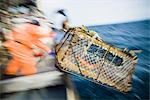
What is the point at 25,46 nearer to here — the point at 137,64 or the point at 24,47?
the point at 24,47

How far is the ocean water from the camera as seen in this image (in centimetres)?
172

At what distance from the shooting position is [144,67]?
175 cm

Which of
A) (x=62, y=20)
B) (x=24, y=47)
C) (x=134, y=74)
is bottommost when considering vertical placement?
(x=134, y=74)

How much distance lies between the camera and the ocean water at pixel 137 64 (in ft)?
5.65

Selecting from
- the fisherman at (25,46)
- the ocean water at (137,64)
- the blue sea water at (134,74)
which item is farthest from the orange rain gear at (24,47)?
the ocean water at (137,64)

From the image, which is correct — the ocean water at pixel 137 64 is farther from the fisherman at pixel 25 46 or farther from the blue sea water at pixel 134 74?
the fisherman at pixel 25 46

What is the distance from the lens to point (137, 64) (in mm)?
1757

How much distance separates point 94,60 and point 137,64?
0.74 ft

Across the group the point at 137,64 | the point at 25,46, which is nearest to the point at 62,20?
the point at 25,46

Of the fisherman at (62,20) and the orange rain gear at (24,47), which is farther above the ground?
the fisherman at (62,20)

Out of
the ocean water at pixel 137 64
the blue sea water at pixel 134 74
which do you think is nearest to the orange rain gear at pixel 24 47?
the blue sea water at pixel 134 74

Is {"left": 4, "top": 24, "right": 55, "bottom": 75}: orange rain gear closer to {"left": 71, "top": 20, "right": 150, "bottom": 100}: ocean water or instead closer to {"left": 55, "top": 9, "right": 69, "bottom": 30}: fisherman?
{"left": 55, "top": 9, "right": 69, "bottom": 30}: fisherman

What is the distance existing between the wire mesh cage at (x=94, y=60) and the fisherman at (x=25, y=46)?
10 centimetres

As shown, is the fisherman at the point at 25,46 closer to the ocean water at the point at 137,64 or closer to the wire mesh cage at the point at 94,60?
the wire mesh cage at the point at 94,60
